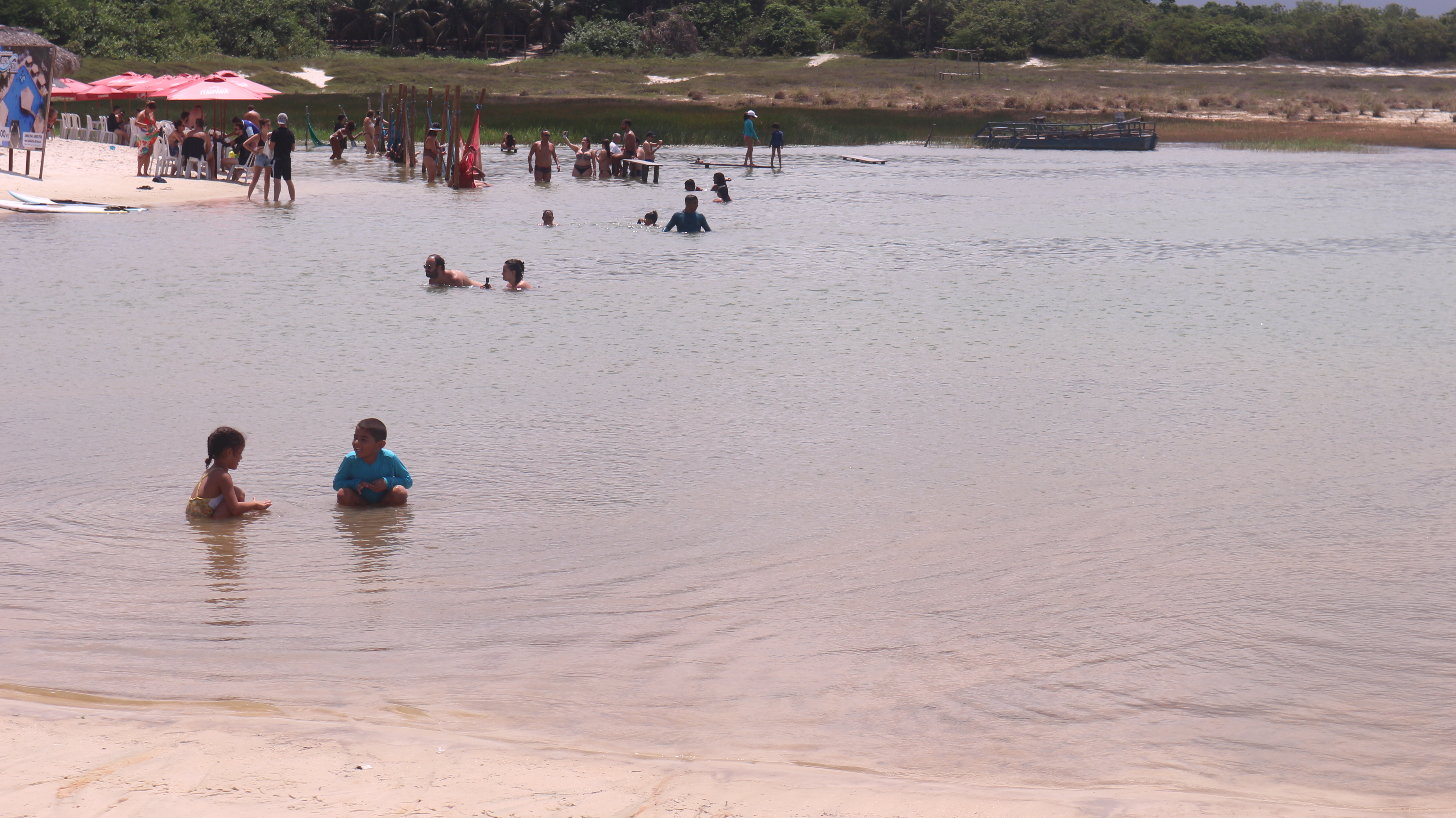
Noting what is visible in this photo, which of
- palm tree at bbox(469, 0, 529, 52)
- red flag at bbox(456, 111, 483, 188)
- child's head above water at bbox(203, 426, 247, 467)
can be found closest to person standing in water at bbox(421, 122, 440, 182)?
red flag at bbox(456, 111, 483, 188)

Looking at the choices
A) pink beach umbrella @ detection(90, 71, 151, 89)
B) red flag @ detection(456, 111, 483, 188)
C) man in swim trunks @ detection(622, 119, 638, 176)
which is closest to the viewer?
red flag @ detection(456, 111, 483, 188)

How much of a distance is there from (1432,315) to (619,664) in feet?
41.6

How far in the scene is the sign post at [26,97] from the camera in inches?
867

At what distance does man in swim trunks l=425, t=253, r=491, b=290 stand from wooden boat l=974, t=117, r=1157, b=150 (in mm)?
33394

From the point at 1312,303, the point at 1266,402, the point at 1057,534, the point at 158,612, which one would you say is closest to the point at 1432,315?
the point at 1312,303

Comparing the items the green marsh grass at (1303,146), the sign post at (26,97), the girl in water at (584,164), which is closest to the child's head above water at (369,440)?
the sign post at (26,97)

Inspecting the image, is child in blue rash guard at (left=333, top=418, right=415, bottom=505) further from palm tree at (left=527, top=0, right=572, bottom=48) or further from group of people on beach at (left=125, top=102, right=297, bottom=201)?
palm tree at (left=527, top=0, right=572, bottom=48)

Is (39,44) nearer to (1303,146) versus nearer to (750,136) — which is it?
(750,136)

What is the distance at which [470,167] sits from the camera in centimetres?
2898

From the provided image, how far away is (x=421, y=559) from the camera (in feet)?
22.6

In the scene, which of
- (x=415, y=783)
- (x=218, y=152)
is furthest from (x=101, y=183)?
(x=415, y=783)

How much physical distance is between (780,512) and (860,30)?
83701 mm

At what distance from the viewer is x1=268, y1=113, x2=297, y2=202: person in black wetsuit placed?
24266mm

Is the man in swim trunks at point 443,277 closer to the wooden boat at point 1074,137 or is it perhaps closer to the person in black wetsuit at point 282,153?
the person in black wetsuit at point 282,153
